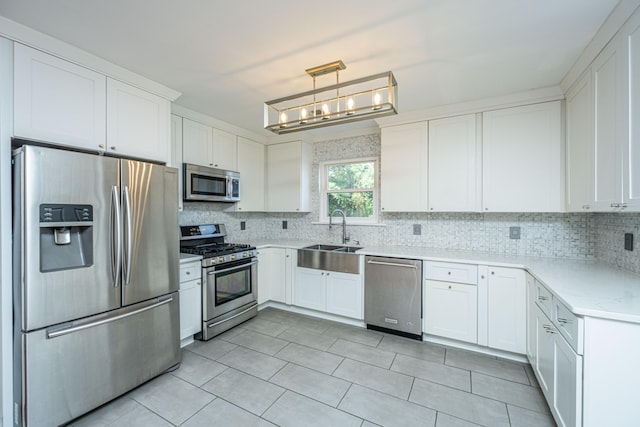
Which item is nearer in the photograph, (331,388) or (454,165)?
(331,388)

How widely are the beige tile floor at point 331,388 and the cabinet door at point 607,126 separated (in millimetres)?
1516

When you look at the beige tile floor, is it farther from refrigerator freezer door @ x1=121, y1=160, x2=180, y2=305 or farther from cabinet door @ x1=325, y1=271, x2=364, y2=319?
refrigerator freezer door @ x1=121, y1=160, x2=180, y2=305

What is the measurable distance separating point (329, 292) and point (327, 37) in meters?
2.66

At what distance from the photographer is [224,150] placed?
3.60m

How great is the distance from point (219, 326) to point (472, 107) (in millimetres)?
3543

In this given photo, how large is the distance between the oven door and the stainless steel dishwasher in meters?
1.41

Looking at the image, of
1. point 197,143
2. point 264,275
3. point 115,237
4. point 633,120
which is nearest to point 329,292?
point 264,275

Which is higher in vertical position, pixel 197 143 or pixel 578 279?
pixel 197 143

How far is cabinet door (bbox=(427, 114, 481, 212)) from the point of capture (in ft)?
9.57

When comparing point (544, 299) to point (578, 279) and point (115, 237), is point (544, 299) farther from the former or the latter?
point (115, 237)

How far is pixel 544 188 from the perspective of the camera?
104 inches

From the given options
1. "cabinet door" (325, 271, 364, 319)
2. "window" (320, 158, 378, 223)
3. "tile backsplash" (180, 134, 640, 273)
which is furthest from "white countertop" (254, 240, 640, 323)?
"window" (320, 158, 378, 223)

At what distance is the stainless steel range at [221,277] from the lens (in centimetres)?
286

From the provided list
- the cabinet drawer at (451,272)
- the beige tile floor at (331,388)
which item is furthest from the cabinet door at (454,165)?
the beige tile floor at (331,388)
